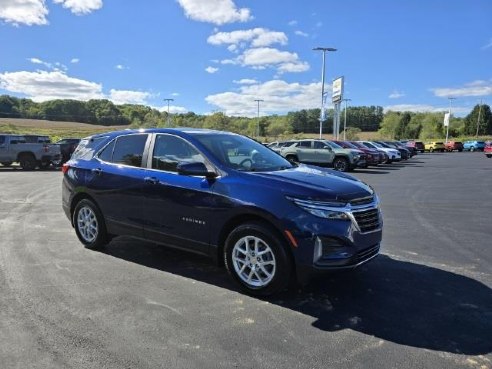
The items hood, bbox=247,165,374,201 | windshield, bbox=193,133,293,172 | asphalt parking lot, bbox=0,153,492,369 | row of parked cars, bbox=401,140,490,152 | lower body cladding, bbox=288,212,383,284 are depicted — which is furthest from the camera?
row of parked cars, bbox=401,140,490,152

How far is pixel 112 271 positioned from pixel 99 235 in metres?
0.99

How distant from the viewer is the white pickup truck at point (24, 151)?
77.3 feet

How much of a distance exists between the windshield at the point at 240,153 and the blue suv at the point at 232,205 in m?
0.01

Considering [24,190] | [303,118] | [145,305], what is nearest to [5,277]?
[145,305]

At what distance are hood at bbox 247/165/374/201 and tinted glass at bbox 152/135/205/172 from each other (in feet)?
2.78

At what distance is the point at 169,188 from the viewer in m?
5.41

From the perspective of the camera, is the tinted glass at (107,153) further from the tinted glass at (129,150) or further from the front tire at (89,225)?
the front tire at (89,225)

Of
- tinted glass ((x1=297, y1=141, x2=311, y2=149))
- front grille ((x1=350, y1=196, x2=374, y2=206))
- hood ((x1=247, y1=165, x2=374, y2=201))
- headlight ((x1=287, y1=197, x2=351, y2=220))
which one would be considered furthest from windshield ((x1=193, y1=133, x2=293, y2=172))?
tinted glass ((x1=297, y1=141, x2=311, y2=149))

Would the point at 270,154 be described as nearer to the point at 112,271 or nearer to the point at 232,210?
the point at 232,210

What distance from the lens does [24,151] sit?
77.9ft

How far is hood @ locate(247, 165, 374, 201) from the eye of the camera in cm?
452

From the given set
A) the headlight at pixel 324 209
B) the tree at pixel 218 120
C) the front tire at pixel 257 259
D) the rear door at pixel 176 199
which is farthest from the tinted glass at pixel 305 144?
the tree at pixel 218 120

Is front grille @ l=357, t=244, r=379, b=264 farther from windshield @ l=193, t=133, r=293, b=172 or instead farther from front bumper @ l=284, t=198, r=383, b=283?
windshield @ l=193, t=133, r=293, b=172

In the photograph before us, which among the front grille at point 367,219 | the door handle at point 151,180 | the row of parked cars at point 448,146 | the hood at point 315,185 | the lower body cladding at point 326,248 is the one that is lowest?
the row of parked cars at point 448,146
